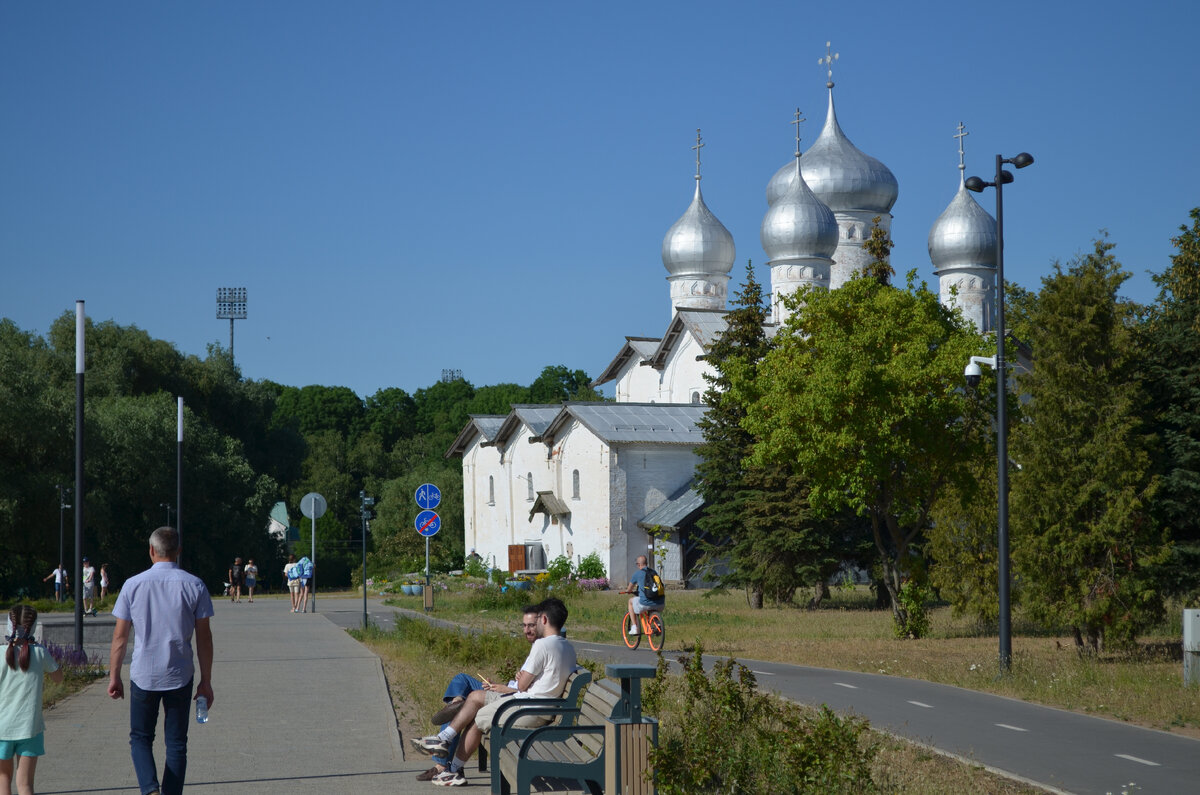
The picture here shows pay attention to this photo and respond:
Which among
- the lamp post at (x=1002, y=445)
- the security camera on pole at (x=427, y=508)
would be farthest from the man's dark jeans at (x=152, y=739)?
the security camera on pole at (x=427, y=508)

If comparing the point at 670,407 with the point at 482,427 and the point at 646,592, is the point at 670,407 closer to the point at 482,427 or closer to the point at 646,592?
the point at 482,427

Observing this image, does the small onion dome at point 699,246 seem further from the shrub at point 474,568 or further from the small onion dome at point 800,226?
the shrub at point 474,568

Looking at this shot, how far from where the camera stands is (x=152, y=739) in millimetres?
8109

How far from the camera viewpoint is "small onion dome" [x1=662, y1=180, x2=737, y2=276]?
65688mm

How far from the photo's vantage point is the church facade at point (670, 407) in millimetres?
52031

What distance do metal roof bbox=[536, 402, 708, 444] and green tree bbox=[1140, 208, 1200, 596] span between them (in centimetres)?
3246

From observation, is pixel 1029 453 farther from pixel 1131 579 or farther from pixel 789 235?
pixel 789 235

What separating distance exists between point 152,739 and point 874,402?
57.2ft

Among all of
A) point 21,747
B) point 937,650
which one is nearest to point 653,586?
point 937,650

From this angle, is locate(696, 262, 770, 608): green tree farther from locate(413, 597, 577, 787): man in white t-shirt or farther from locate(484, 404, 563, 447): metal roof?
locate(413, 597, 577, 787): man in white t-shirt

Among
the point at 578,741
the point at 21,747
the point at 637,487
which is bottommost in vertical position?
the point at 578,741

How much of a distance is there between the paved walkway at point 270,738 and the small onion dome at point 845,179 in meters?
48.7

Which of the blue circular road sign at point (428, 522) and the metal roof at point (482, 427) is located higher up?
the metal roof at point (482, 427)

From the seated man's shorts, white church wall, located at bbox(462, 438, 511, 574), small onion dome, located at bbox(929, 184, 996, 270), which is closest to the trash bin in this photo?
the seated man's shorts
